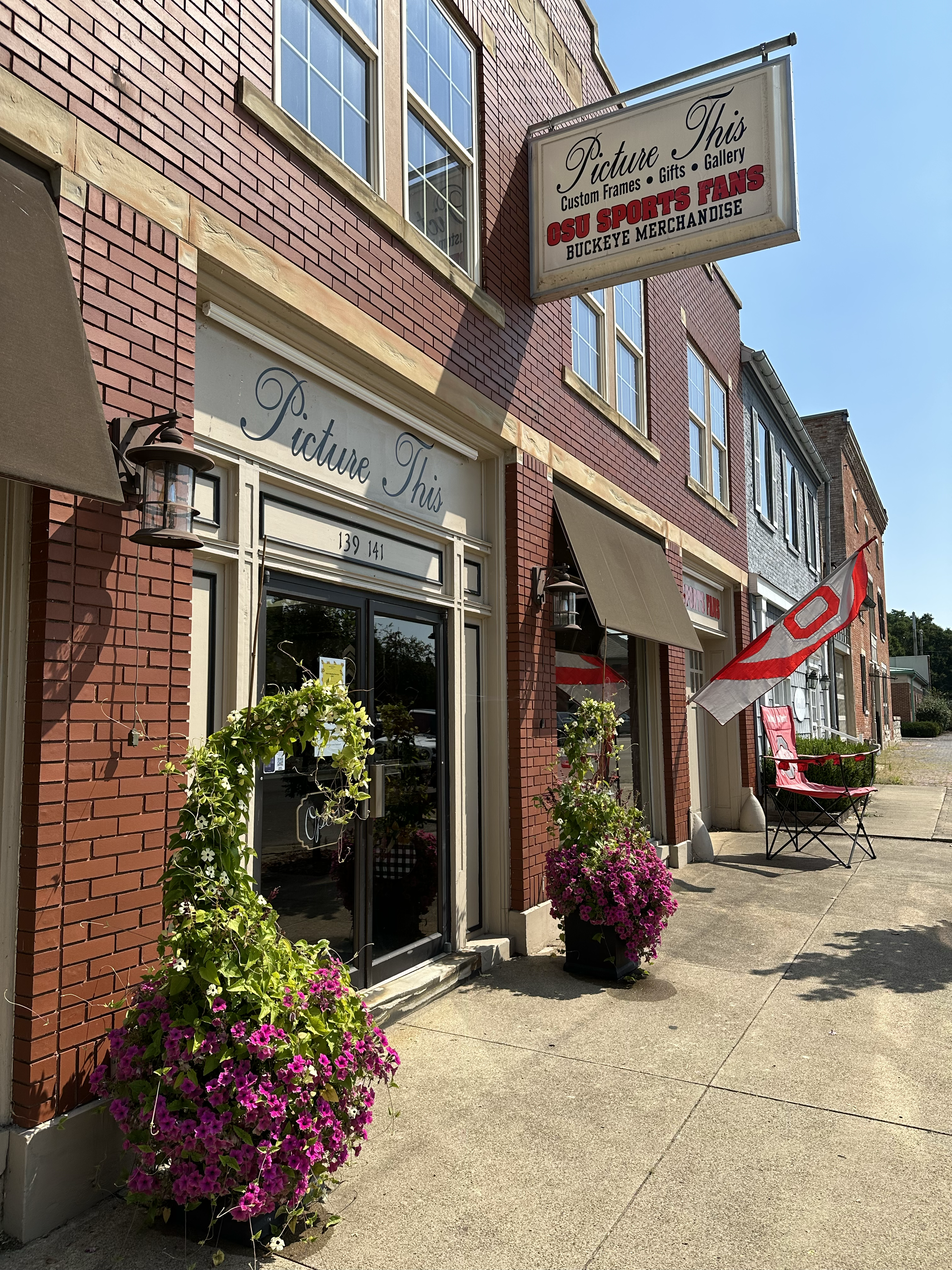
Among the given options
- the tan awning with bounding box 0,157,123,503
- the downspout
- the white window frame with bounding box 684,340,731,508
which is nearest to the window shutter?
the white window frame with bounding box 684,340,731,508

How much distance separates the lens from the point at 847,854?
10914mm

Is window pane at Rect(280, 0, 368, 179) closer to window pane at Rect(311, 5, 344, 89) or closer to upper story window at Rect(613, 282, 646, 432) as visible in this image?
window pane at Rect(311, 5, 344, 89)

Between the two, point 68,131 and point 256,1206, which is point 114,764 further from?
point 68,131

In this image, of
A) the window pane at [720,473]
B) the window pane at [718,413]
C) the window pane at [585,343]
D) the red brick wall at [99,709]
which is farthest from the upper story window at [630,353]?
the red brick wall at [99,709]

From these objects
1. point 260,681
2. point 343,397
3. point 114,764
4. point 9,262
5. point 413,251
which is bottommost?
point 114,764

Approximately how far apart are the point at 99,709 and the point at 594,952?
12.6 ft

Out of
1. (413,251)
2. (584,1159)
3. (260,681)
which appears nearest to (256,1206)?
(584,1159)

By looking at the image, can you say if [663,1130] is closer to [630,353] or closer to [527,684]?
[527,684]

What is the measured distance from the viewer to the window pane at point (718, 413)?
1351cm

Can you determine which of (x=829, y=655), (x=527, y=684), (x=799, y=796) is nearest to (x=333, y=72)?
(x=527, y=684)

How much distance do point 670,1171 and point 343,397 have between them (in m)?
4.26

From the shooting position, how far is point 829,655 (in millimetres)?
22781

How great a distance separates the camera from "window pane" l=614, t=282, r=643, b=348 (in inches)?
388

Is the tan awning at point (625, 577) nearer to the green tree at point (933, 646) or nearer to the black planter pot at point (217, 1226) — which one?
the black planter pot at point (217, 1226)
